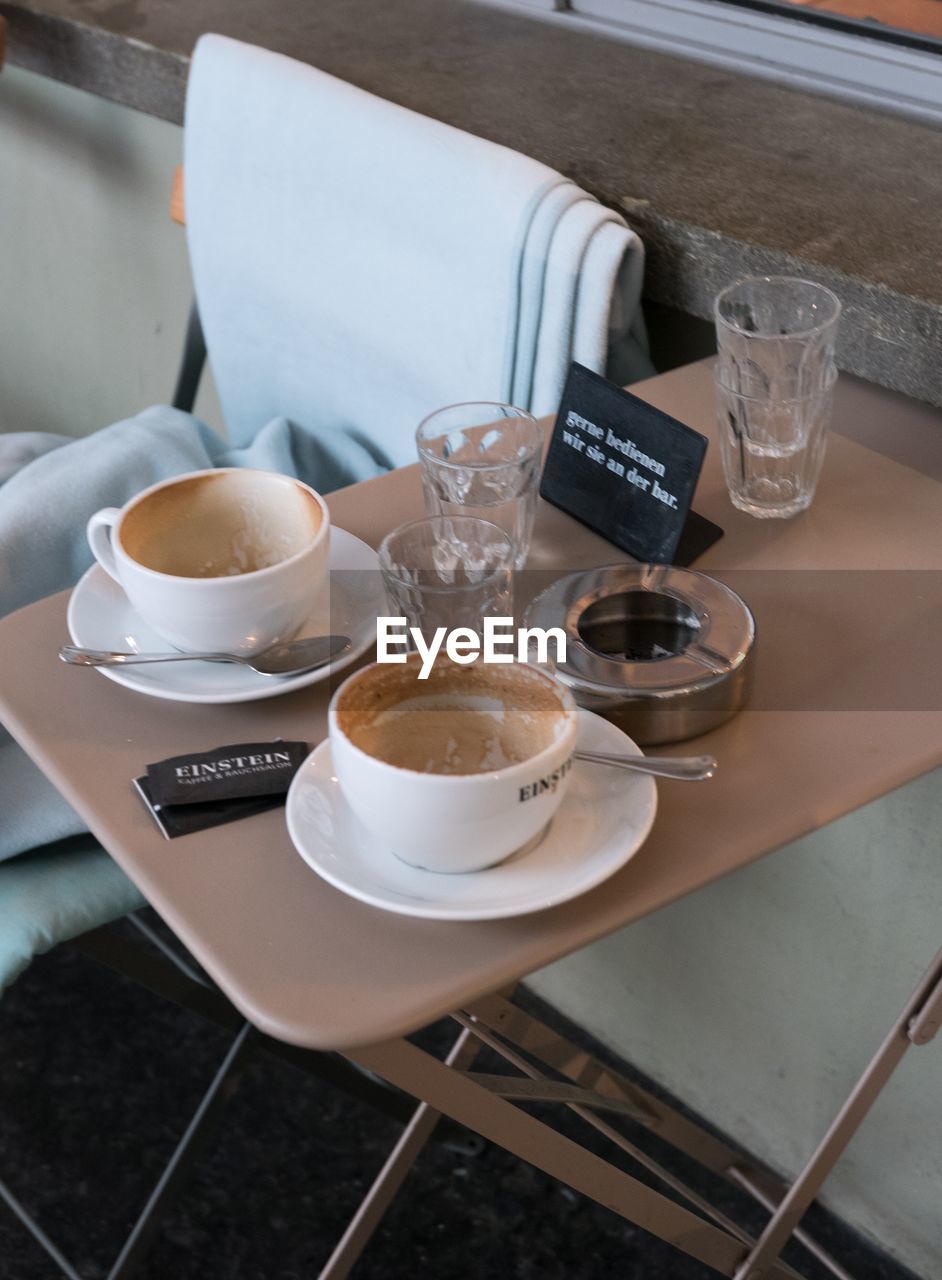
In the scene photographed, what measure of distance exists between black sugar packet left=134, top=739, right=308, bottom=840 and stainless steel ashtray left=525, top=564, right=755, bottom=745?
0.14 metres

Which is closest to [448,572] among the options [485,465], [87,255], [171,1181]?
[485,465]

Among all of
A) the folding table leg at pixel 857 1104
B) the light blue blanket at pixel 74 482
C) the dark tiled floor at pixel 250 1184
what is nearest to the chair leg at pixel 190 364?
the light blue blanket at pixel 74 482

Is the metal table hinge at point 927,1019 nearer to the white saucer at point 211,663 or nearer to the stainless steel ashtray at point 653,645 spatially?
the stainless steel ashtray at point 653,645

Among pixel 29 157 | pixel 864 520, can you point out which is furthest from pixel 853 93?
pixel 29 157

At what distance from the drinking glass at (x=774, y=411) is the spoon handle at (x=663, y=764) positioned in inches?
10.6

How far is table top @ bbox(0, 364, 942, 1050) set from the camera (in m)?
0.58

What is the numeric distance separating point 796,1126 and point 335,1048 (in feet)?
3.03

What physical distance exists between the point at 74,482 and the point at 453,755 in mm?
655

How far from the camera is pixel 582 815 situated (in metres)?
0.64

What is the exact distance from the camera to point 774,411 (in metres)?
0.84

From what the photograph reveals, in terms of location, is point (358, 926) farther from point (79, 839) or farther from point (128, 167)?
point (128, 167)

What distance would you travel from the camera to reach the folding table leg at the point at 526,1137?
24.5 inches

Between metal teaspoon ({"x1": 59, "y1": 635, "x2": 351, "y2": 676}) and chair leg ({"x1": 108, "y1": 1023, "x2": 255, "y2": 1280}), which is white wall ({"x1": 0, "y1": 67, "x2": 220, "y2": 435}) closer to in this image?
chair leg ({"x1": 108, "y1": 1023, "x2": 255, "y2": 1280})

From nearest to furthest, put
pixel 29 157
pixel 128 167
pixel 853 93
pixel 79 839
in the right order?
pixel 79 839
pixel 853 93
pixel 128 167
pixel 29 157
